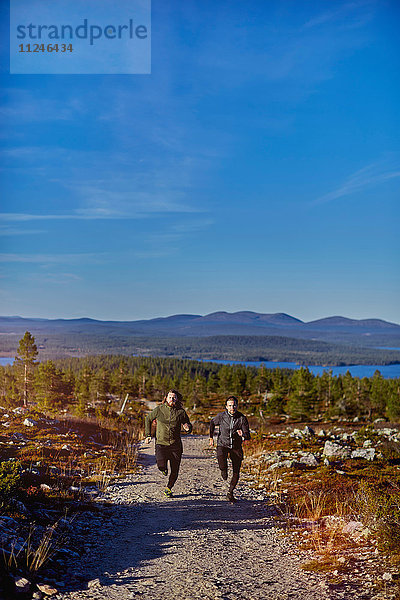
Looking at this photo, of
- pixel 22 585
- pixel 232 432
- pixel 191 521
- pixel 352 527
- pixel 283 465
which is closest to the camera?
pixel 22 585

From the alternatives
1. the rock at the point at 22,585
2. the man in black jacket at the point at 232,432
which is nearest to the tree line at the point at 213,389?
the man in black jacket at the point at 232,432

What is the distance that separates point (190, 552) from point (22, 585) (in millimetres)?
2963

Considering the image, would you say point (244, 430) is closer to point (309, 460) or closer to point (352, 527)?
point (352, 527)

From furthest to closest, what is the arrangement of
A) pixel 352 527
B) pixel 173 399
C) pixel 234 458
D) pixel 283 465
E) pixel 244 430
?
pixel 283 465 → pixel 234 458 → pixel 173 399 → pixel 244 430 → pixel 352 527

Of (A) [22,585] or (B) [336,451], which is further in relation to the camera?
(B) [336,451]

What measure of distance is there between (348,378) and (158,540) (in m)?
74.7

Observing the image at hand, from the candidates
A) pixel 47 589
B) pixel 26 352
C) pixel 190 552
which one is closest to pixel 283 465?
pixel 190 552

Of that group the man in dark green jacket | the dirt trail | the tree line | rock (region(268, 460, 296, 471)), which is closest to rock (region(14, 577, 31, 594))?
the dirt trail

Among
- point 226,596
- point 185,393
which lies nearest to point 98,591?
point 226,596

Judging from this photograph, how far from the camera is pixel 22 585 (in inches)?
248

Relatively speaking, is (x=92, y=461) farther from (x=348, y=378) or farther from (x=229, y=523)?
(x=348, y=378)

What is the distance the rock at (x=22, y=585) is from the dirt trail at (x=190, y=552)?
0.54 metres

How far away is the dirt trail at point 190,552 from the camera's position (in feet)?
21.7

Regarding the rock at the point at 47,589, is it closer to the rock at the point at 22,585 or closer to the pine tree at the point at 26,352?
the rock at the point at 22,585
